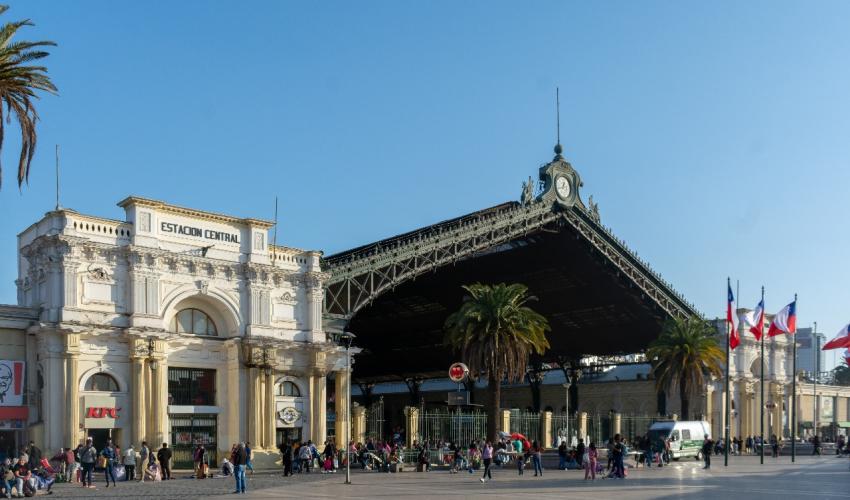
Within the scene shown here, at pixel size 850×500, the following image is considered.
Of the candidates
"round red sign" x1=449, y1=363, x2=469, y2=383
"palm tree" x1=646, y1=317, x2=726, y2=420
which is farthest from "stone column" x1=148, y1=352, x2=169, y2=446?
"palm tree" x1=646, y1=317, x2=726, y2=420

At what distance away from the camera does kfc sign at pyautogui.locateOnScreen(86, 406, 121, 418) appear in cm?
4425

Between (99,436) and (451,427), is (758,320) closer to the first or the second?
(451,427)

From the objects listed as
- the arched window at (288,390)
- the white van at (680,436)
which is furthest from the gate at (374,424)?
the white van at (680,436)

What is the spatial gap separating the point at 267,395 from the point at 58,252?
12650mm

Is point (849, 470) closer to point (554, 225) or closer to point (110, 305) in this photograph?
point (554, 225)

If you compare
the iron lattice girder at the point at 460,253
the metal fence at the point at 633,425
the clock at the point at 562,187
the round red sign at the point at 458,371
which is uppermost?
the clock at the point at 562,187

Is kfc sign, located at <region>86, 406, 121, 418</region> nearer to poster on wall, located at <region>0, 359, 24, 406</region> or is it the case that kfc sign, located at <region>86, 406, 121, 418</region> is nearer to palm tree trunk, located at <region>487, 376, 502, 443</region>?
poster on wall, located at <region>0, 359, 24, 406</region>

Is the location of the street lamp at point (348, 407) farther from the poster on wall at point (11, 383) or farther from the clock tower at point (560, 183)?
the clock tower at point (560, 183)

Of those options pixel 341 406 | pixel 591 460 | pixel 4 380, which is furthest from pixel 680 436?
pixel 4 380

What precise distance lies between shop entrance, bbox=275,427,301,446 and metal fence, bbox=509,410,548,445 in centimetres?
1468

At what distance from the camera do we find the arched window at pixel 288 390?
171 feet

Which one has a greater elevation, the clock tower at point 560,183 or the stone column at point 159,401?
the clock tower at point 560,183

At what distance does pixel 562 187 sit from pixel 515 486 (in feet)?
110

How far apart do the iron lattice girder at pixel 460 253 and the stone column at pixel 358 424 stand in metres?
5.25
